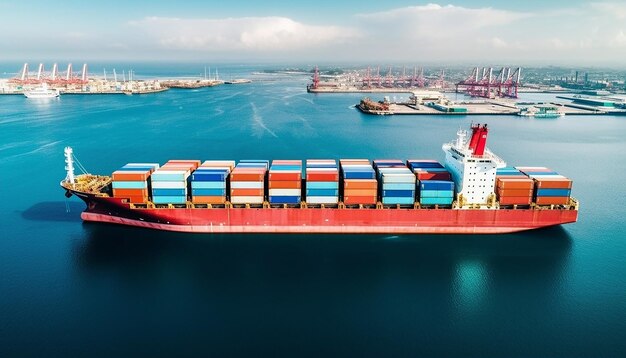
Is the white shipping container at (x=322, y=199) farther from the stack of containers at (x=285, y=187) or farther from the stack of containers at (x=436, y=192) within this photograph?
the stack of containers at (x=436, y=192)

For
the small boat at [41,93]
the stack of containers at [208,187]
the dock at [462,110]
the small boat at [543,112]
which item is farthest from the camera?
the small boat at [41,93]

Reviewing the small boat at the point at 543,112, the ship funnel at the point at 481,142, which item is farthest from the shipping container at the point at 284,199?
the small boat at the point at 543,112

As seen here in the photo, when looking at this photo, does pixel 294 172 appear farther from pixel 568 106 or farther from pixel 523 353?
pixel 568 106

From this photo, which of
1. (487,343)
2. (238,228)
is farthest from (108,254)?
(487,343)

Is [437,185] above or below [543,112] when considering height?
below

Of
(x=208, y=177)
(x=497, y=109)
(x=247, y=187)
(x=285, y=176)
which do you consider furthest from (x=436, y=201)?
(x=497, y=109)

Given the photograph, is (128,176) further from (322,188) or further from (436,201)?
(436,201)
